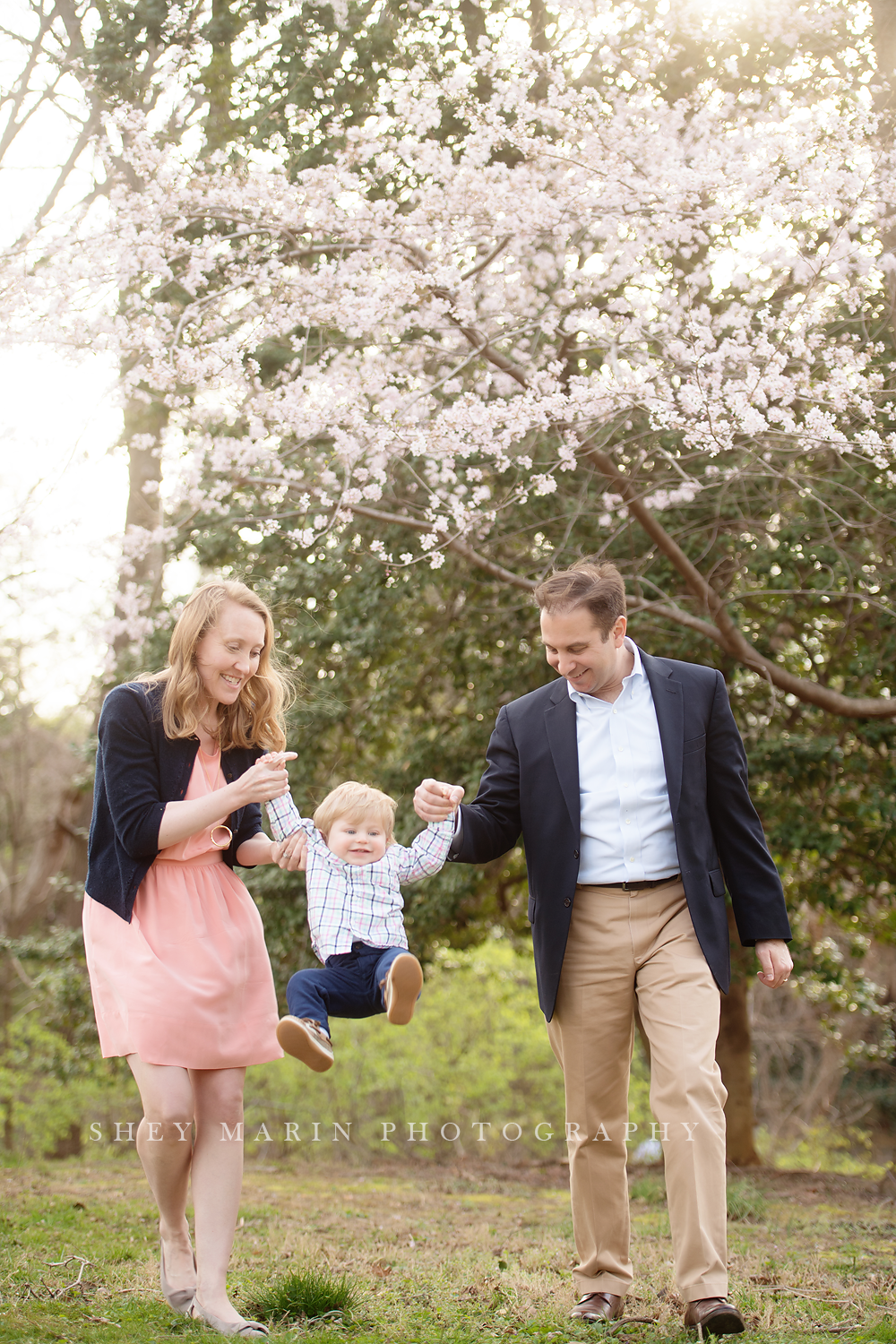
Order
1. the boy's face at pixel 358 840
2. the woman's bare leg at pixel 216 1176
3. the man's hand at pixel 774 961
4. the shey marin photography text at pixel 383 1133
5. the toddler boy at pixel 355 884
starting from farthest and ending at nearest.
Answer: the shey marin photography text at pixel 383 1133 → the boy's face at pixel 358 840 → the toddler boy at pixel 355 884 → the man's hand at pixel 774 961 → the woman's bare leg at pixel 216 1176

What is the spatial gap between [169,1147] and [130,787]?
934 mm

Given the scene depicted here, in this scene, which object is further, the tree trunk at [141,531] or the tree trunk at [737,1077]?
the tree trunk at [737,1077]

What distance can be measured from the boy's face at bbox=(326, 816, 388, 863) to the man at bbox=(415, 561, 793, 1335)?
0.24 metres

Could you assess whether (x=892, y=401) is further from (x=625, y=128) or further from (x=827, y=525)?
(x=625, y=128)

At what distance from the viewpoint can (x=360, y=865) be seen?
3.38 meters

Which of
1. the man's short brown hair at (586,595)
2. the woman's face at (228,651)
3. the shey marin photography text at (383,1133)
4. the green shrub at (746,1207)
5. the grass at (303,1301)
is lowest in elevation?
the shey marin photography text at (383,1133)

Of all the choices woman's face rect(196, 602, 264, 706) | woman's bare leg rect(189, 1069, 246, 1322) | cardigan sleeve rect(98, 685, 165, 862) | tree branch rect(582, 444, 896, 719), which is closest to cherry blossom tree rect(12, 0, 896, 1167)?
tree branch rect(582, 444, 896, 719)

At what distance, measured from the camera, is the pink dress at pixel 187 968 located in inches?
117

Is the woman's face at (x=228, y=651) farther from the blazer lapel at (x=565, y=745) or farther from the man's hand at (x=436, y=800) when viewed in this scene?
the blazer lapel at (x=565, y=745)

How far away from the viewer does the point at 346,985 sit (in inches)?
129

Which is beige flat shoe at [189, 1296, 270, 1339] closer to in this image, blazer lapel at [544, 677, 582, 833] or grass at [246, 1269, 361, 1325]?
grass at [246, 1269, 361, 1325]

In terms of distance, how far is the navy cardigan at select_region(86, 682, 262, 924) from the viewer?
3020mm

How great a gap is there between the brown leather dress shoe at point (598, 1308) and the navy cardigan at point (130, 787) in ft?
5.45

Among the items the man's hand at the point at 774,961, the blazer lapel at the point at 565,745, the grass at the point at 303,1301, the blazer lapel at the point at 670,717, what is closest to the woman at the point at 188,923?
the grass at the point at 303,1301
